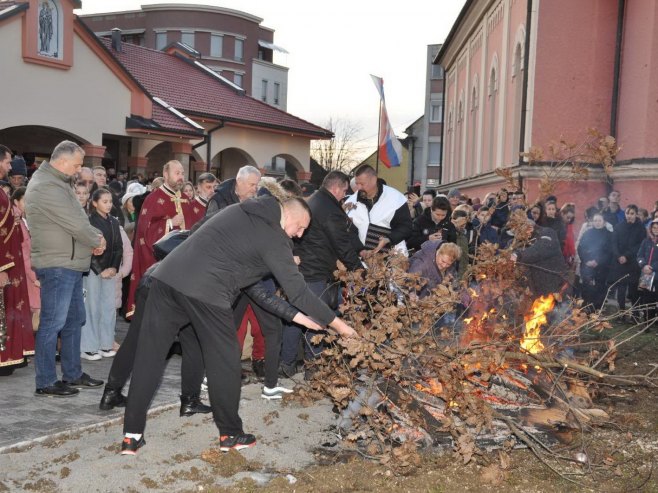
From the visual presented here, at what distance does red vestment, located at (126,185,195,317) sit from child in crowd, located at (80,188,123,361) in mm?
809

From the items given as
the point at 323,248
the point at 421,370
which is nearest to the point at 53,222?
the point at 323,248

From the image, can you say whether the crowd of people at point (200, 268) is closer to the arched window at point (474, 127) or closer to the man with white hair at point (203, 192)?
the man with white hair at point (203, 192)

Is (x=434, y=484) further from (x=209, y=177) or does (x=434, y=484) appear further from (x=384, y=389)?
(x=209, y=177)

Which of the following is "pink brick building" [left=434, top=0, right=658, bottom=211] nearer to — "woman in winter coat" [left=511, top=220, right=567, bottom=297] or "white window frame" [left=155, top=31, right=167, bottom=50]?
"woman in winter coat" [left=511, top=220, right=567, bottom=297]

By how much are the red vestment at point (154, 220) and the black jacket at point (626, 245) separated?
7178 millimetres

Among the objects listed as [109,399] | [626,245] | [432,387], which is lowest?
[109,399]

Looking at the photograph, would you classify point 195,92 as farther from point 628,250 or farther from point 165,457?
point 165,457

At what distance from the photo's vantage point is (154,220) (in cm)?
980

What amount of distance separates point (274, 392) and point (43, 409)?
78.4 inches

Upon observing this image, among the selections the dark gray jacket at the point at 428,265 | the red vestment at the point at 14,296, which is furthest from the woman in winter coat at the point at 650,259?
the red vestment at the point at 14,296

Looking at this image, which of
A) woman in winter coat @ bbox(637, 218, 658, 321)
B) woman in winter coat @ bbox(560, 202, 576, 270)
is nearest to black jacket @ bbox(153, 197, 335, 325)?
woman in winter coat @ bbox(637, 218, 658, 321)

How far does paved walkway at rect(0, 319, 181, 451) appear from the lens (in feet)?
20.0

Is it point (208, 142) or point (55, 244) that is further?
point (208, 142)

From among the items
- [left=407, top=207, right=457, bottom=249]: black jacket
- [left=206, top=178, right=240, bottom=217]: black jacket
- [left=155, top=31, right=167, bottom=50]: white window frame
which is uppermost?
[left=155, top=31, right=167, bottom=50]: white window frame
